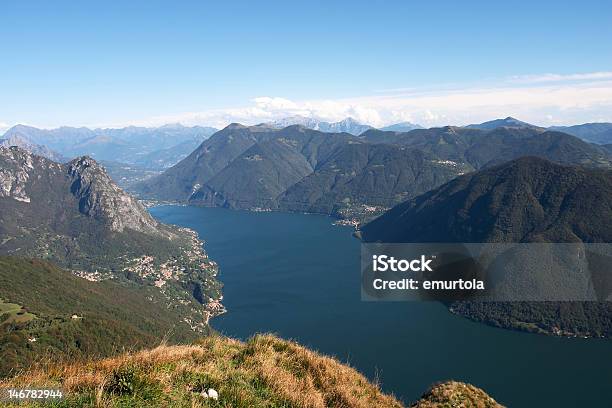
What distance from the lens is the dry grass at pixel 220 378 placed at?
29.1 feet

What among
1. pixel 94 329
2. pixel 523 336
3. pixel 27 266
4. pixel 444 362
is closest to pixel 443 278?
pixel 523 336

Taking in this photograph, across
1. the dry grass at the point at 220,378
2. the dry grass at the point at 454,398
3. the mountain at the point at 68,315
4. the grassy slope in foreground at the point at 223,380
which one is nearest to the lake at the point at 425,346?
the mountain at the point at 68,315

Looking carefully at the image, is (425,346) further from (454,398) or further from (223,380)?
(223,380)

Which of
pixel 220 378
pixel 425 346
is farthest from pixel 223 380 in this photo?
pixel 425 346

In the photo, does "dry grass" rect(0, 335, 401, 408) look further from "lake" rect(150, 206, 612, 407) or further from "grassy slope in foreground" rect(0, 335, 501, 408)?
"lake" rect(150, 206, 612, 407)

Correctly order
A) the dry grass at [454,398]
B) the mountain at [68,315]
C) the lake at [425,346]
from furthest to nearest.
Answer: the lake at [425,346] < the mountain at [68,315] < the dry grass at [454,398]

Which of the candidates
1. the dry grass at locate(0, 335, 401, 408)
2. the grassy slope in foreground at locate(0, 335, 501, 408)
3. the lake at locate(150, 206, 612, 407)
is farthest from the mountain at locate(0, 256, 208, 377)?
the dry grass at locate(0, 335, 401, 408)

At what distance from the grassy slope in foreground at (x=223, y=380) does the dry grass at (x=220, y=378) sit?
0.06 feet

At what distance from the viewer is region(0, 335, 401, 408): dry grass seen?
8867mm

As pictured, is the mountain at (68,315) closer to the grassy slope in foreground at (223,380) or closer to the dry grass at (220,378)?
the grassy slope in foreground at (223,380)

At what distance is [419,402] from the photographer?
15.1m

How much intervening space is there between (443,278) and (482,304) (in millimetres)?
23451

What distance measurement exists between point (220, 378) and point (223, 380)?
4.6 inches

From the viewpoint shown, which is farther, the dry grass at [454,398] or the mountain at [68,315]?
the mountain at [68,315]
